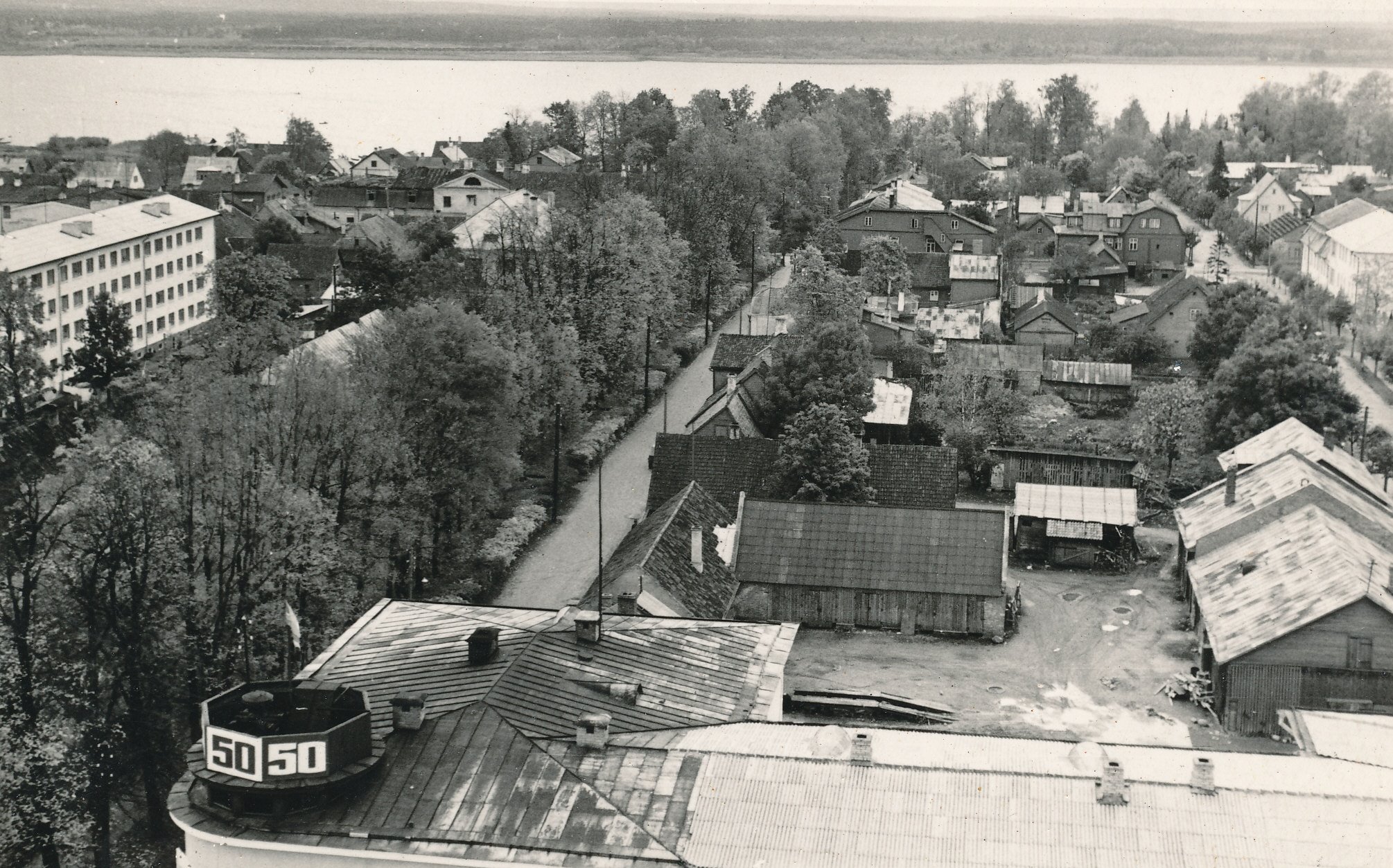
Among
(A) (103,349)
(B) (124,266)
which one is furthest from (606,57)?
(A) (103,349)

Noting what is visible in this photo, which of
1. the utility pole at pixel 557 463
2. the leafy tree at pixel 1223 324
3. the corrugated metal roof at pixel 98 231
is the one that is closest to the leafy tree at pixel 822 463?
the utility pole at pixel 557 463

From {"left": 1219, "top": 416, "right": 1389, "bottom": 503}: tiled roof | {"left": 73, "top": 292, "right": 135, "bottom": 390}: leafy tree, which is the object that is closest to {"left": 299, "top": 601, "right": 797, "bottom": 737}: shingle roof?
{"left": 1219, "top": 416, "right": 1389, "bottom": 503}: tiled roof

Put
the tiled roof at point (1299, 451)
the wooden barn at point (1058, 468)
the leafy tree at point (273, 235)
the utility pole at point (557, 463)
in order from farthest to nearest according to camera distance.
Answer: the leafy tree at point (273, 235)
the wooden barn at point (1058, 468)
the utility pole at point (557, 463)
the tiled roof at point (1299, 451)

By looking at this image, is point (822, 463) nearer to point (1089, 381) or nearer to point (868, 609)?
point (868, 609)

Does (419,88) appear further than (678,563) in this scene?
Yes

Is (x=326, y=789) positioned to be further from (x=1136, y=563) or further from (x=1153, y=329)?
(x=1153, y=329)

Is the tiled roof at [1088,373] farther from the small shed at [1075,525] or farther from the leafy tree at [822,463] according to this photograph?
the leafy tree at [822,463]

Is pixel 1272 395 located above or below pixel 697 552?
above
